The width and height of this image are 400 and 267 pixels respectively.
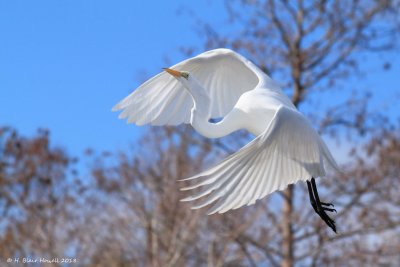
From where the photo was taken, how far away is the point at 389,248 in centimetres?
1567

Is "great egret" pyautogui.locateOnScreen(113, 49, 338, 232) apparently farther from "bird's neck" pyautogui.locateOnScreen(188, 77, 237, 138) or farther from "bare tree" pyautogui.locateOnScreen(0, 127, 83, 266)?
"bare tree" pyautogui.locateOnScreen(0, 127, 83, 266)

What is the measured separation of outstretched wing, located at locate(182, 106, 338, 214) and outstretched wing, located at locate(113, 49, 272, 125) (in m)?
1.11

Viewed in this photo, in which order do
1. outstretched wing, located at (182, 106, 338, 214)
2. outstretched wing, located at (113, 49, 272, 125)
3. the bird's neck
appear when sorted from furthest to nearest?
outstretched wing, located at (113, 49, 272, 125), the bird's neck, outstretched wing, located at (182, 106, 338, 214)

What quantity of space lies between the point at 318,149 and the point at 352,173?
981 centimetres

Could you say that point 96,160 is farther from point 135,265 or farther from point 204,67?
point 204,67

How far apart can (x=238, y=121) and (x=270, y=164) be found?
2.46ft

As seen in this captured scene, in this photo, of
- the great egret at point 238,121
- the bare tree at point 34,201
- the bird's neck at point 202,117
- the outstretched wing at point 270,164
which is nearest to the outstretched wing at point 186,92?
the great egret at point 238,121

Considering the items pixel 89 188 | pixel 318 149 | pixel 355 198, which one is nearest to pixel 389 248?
pixel 355 198

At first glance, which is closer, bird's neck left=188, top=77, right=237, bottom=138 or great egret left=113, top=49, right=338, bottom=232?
great egret left=113, top=49, right=338, bottom=232

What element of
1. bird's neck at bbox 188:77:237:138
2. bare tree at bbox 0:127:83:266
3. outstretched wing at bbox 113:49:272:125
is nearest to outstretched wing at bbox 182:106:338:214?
bird's neck at bbox 188:77:237:138

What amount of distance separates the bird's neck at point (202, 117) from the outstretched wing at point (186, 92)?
29.7 inches

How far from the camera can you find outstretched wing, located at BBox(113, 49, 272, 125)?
291 inches

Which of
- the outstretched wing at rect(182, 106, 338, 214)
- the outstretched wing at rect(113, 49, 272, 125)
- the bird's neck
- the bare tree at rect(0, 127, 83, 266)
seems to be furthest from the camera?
the bare tree at rect(0, 127, 83, 266)

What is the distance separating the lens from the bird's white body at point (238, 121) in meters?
5.70
